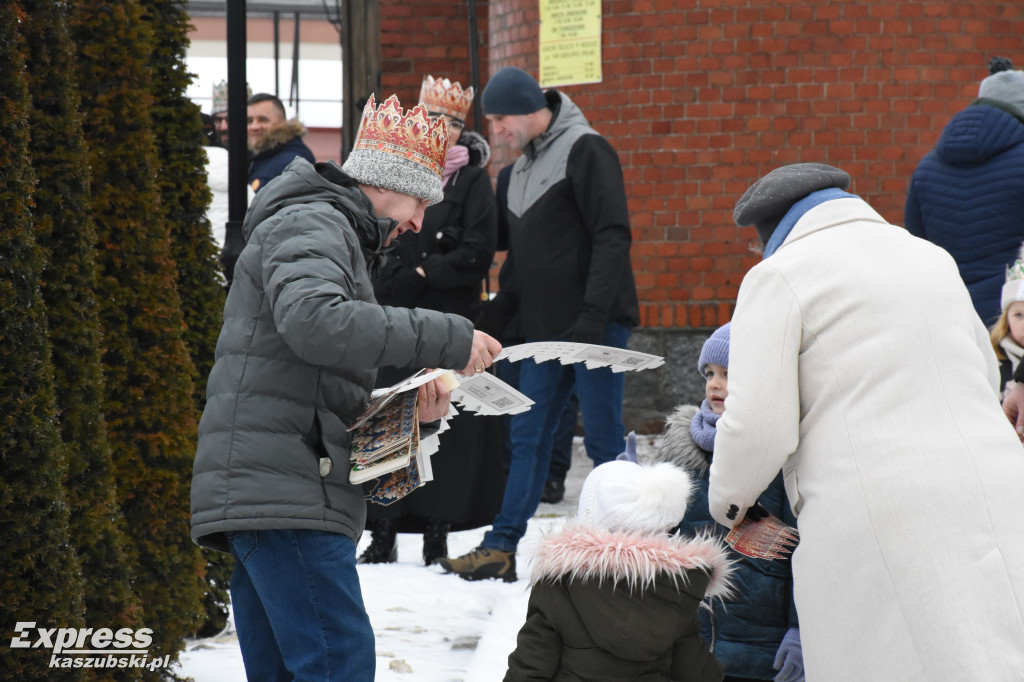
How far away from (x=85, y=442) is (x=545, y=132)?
2843mm

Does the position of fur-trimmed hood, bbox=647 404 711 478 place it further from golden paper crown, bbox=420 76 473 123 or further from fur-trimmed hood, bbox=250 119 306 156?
fur-trimmed hood, bbox=250 119 306 156

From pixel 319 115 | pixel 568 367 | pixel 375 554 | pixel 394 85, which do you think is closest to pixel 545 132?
pixel 568 367

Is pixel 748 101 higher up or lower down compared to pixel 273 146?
higher up

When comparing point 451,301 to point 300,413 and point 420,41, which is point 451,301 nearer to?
point 300,413

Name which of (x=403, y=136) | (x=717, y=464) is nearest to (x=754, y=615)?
(x=717, y=464)

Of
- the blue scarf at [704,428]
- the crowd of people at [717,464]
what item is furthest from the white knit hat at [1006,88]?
the blue scarf at [704,428]

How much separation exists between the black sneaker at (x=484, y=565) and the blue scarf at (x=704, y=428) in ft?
6.64

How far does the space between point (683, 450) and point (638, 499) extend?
55cm

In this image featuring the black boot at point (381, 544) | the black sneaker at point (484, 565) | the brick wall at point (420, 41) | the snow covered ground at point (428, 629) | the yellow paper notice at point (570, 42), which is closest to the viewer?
the snow covered ground at point (428, 629)

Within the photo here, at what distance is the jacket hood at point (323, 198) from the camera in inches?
107

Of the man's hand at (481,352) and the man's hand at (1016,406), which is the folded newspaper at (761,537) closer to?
the man's hand at (481,352)

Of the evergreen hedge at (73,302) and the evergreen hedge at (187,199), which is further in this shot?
the evergreen hedge at (187,199)

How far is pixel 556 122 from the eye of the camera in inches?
214

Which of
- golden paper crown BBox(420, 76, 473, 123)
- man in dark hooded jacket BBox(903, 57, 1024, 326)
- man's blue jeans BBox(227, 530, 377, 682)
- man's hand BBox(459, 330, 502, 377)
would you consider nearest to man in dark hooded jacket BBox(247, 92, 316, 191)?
golden paper crown BBox(420, 76, 473, 123)
